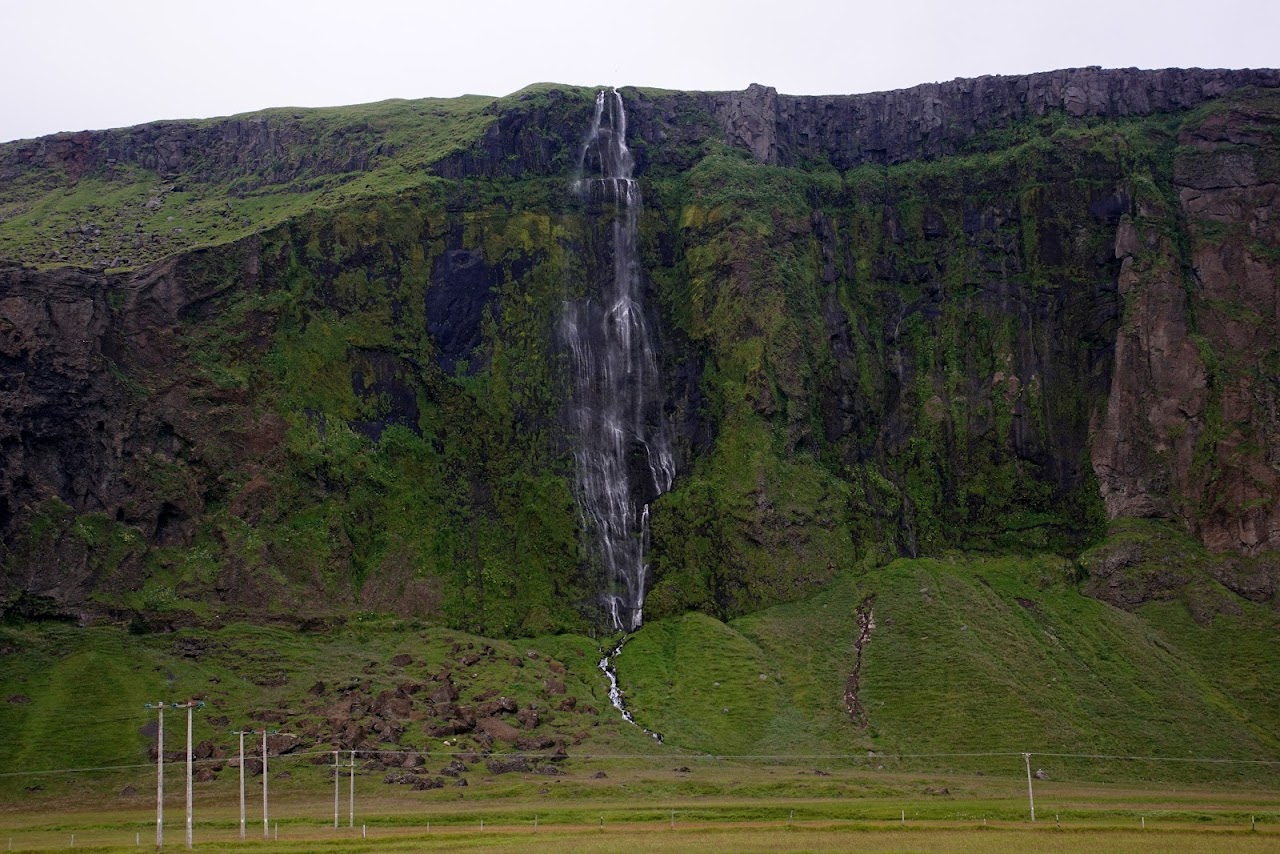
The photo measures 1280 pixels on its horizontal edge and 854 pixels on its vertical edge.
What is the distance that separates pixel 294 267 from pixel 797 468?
60.8 metres

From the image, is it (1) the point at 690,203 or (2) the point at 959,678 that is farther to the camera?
(1) the point at 690,203

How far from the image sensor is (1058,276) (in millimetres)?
173125

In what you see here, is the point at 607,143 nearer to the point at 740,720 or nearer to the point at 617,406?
the point at 617,406

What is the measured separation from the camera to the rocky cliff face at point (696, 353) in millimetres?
149875

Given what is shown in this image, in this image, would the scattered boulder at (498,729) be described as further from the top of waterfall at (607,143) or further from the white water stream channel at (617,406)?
the top of waterfall at (607,143)

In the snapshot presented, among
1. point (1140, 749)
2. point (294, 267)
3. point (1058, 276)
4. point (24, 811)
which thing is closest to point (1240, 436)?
point (1058, 276)

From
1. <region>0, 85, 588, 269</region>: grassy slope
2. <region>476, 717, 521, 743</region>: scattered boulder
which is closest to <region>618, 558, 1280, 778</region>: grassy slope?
<region>476, 717, 521, 743</region>: scattered boulder

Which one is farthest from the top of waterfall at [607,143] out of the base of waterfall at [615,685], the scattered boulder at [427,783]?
the scattered boulder at [427,783]

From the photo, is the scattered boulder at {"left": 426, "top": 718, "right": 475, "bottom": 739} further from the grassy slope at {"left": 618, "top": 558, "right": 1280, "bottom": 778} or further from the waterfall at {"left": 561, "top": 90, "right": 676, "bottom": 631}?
the waterfall at {"left": 561, "top": 90, "right": 676, "bottom": 631}

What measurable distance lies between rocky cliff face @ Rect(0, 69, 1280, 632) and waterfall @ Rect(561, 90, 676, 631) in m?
2.19

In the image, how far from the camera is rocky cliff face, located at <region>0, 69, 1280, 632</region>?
149875 mm

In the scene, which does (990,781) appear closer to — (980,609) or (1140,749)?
(1140,749)

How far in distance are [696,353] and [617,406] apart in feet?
37.8

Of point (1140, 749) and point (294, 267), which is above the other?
point (294, 267)
